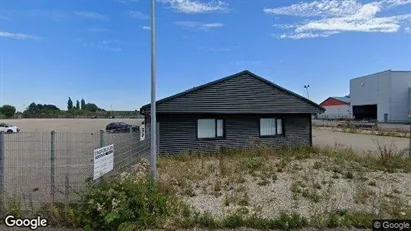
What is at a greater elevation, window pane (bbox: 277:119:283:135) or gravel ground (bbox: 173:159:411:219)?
window pane (bbox: 277:119:283:135)

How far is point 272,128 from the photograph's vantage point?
16516mm

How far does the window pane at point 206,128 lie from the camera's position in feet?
49.6

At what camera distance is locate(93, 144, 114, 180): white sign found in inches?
231

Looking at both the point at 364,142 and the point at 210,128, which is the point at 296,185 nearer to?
the point at 210,128

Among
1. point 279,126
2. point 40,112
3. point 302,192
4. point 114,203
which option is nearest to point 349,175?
point 302,192

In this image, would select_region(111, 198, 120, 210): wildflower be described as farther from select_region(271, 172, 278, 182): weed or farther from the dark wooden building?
the dark wooden building

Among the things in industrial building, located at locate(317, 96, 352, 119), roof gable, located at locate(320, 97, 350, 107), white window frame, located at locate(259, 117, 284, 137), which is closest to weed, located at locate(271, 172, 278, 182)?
white window frame, located at locate(259, 117, 284, 137)

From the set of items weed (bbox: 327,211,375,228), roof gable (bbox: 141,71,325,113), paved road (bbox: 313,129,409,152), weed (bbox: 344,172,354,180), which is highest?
roof gable (bbox: 141,71,325,113)

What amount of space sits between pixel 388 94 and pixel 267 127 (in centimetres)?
5173

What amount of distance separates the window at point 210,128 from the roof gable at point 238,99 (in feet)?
2.32

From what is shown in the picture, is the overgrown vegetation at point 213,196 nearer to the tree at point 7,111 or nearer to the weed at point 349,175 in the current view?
the weed at point 349,175

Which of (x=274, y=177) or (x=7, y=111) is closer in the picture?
(x=274, y=177)

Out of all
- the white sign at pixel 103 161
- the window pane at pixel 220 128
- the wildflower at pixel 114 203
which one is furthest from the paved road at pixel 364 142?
the wildflower at pixel 114 203

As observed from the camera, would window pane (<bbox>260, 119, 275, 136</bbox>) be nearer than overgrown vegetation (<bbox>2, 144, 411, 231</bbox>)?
No
